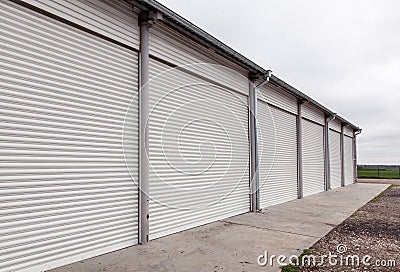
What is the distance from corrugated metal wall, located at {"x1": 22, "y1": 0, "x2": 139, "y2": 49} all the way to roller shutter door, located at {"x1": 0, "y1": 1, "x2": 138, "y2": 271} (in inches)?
5.3

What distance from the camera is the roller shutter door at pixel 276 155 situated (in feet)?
31.6

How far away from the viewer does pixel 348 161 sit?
68.1ft

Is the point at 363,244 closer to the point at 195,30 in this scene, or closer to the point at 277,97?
the point at 195,30

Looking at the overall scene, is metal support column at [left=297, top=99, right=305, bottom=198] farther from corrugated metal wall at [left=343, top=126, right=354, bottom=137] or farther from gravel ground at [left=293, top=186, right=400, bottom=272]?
corrugated metal wall at [left=343, top=126, right=354, bottom=137]

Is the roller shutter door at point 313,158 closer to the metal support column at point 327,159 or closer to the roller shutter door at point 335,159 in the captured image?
the metal support column at point 327,159

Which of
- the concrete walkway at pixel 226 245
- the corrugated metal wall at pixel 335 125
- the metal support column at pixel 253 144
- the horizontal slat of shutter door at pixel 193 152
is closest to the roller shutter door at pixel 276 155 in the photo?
the metal support column at pixel 253 144

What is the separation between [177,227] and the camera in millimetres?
6191

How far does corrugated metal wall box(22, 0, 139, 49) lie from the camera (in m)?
4.19

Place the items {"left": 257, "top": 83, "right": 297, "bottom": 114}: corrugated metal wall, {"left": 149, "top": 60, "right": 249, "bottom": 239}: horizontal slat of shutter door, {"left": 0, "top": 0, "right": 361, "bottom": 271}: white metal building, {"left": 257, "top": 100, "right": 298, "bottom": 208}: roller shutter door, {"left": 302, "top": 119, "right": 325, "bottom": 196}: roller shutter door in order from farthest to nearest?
{"left": 302, "top": 119, "right": 325, "bottom": 196}: roller shutter door
{"left": 257, "top": 83, "right": 297, "bottom": 114}: corrugated metal wall
{"left": 257, "top": 100, "right": 298, "bottom": 208}: roller shutter door
{"left": 149, "top": 60, "right": 249, "bottom": 239}: horizontal slat of shutter door
{"left": 0, "top": 0, "right": 361, "bottom": 271}: white metal building

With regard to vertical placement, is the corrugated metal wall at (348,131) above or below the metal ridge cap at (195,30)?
below

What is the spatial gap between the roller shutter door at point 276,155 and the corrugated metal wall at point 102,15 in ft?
16.5

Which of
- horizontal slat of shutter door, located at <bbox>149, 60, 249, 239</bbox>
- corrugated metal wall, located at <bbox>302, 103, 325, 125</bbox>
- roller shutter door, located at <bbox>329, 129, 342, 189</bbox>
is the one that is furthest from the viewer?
roller shutter door, located at <bbox>329, 129, 342, 189</bbox>

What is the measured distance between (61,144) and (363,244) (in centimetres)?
466

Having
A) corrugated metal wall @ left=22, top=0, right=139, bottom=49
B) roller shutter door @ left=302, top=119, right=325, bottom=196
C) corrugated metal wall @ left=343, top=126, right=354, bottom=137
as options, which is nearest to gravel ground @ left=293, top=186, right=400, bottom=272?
corrugated metal wall @ left=22, top=0, right=139, bottom=49
